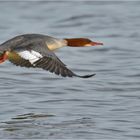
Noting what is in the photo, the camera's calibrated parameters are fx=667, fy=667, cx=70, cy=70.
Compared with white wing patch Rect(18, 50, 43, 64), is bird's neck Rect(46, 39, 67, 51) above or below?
above

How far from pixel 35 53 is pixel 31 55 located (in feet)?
0.27

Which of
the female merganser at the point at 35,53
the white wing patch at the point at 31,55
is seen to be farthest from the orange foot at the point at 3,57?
the white wing patch at the point at 31,55

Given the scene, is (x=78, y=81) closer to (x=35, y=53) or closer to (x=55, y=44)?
(x=55, y=44)

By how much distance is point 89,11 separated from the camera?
1478 centimetres

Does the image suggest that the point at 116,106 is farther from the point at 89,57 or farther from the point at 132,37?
the point at 132,37

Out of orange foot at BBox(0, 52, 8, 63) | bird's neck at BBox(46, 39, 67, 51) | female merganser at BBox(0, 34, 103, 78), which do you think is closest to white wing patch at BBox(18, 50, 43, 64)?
female merganser at BBox(0, 34, 103, 78)

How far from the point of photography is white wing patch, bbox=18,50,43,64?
7.45 meters

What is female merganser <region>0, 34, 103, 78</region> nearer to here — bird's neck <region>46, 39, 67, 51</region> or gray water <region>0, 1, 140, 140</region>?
bird's neck <region>46, 39, 67, 51</region>

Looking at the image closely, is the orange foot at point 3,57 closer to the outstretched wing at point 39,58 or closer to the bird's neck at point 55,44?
the outstretched wing at point 39,58

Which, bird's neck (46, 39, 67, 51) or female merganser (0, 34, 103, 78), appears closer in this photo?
female merganser (0, 34, 103, 78)

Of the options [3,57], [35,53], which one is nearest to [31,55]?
[35,53]

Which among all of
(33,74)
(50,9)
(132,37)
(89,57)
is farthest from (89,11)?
(33,74)

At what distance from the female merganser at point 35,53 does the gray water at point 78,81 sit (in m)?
0.61

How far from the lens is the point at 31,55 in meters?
7.48
